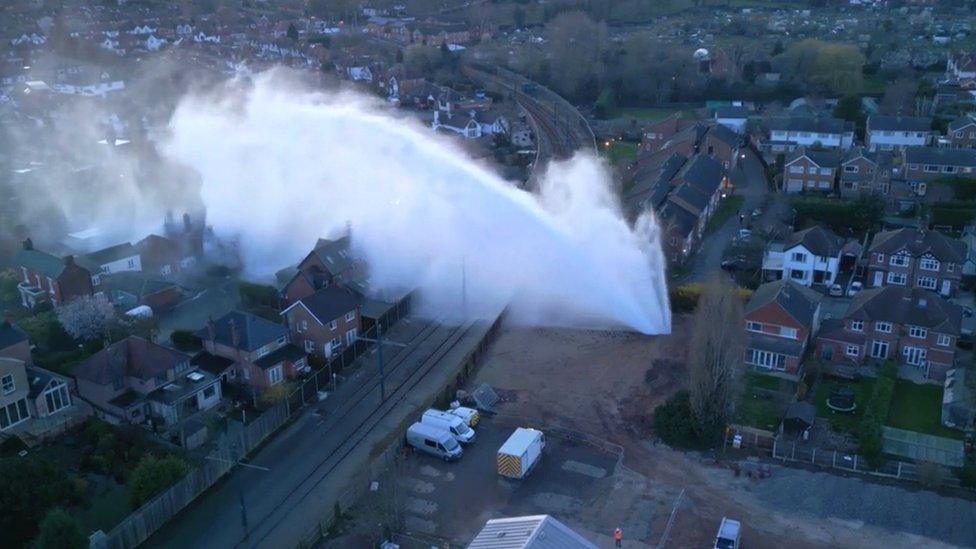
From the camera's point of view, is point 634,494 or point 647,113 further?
point 647,113

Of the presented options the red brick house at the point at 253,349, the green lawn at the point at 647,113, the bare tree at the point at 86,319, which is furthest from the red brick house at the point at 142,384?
the green lawn at the point at 647,113

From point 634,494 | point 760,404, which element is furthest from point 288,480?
point 760,404

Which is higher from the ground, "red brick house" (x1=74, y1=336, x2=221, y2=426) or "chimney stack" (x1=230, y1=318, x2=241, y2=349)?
"chimney stack" (x1=230, y1=318, x2=241, y2=349)

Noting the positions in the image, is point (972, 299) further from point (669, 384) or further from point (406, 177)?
point (406, 177)

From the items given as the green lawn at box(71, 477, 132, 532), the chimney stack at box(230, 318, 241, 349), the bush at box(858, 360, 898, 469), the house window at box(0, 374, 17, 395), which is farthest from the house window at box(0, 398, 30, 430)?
the bush at box(858, 360, 898, 469)

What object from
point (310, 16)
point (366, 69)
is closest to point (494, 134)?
point (366, 69)

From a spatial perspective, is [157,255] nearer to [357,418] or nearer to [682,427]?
[357,418]

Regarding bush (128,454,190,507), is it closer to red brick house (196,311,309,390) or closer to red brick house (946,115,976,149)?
red brick house (196,311,309,390)
